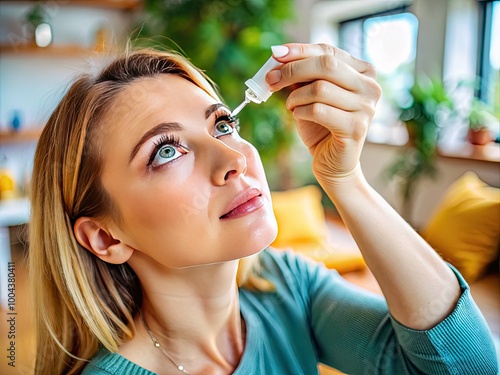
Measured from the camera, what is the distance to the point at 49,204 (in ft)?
1.52

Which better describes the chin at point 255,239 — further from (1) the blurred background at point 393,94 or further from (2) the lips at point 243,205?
(1) the blurred background at point 393,94

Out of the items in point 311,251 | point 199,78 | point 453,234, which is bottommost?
point 311,251

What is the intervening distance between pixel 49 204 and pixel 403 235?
1.08ft

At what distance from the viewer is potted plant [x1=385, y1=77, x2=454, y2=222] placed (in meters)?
0.63

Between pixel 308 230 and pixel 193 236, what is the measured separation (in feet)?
1.18

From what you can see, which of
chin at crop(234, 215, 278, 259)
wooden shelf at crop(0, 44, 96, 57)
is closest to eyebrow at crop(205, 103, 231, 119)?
chin at crop(234, 215, 278, 259)

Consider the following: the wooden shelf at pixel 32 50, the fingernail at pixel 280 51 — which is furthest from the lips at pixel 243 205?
the wooden shelf at pixel 32 50

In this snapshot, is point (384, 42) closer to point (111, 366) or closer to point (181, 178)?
point (181, 178)

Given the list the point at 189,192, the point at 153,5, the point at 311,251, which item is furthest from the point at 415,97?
Answer: the point at 153,5

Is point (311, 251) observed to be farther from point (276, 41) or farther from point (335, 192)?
point (276, 41)

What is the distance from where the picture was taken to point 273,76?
404mm

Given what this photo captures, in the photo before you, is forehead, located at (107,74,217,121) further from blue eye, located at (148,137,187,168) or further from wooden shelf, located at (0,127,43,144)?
wooden shelf, located at (0,127,43,144)

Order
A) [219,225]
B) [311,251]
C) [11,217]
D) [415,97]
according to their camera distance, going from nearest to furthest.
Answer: [219,225] < [11,217] < [311,251] < [415,97]

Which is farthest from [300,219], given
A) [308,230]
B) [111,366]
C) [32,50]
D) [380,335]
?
[32,50]
